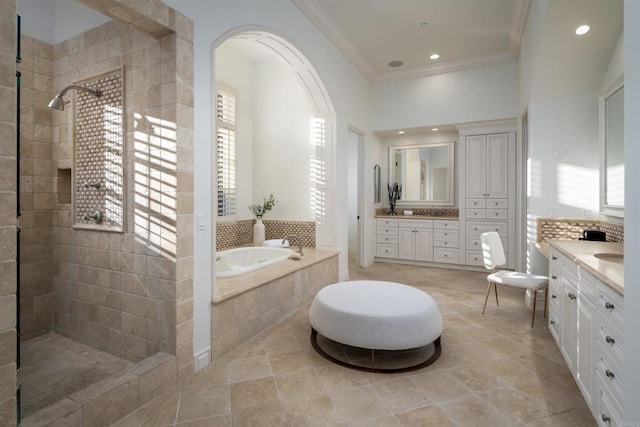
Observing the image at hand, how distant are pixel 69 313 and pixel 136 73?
6.54 feet

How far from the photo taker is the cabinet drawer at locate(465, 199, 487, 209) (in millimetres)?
5266

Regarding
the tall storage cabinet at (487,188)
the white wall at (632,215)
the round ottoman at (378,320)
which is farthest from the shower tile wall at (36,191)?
the tall storage cabinet at (487,188)

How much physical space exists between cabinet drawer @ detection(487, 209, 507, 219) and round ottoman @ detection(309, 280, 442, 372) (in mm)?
3166

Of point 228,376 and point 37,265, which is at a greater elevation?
point 37,265

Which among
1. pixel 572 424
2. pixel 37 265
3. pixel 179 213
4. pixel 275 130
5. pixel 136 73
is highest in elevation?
pixel 275 130

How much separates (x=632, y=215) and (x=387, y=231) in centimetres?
470

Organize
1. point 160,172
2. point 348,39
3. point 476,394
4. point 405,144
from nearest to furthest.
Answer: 1. point 476,394
2. point 160,172
3. point 348,39
4. point 405,144

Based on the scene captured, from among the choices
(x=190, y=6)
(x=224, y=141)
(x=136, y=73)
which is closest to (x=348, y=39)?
(x=224, y=141)

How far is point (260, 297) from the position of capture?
290cm

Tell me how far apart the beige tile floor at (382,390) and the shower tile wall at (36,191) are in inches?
64.2

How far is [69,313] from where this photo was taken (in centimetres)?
274

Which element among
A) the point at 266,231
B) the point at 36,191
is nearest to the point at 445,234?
the point at 266,231

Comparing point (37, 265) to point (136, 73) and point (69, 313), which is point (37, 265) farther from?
point (136, 73)

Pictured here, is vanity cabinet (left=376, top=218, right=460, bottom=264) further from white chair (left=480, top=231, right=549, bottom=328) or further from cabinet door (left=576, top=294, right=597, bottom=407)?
cabinet door (left=576, top=294, right=597, bottom=407)
